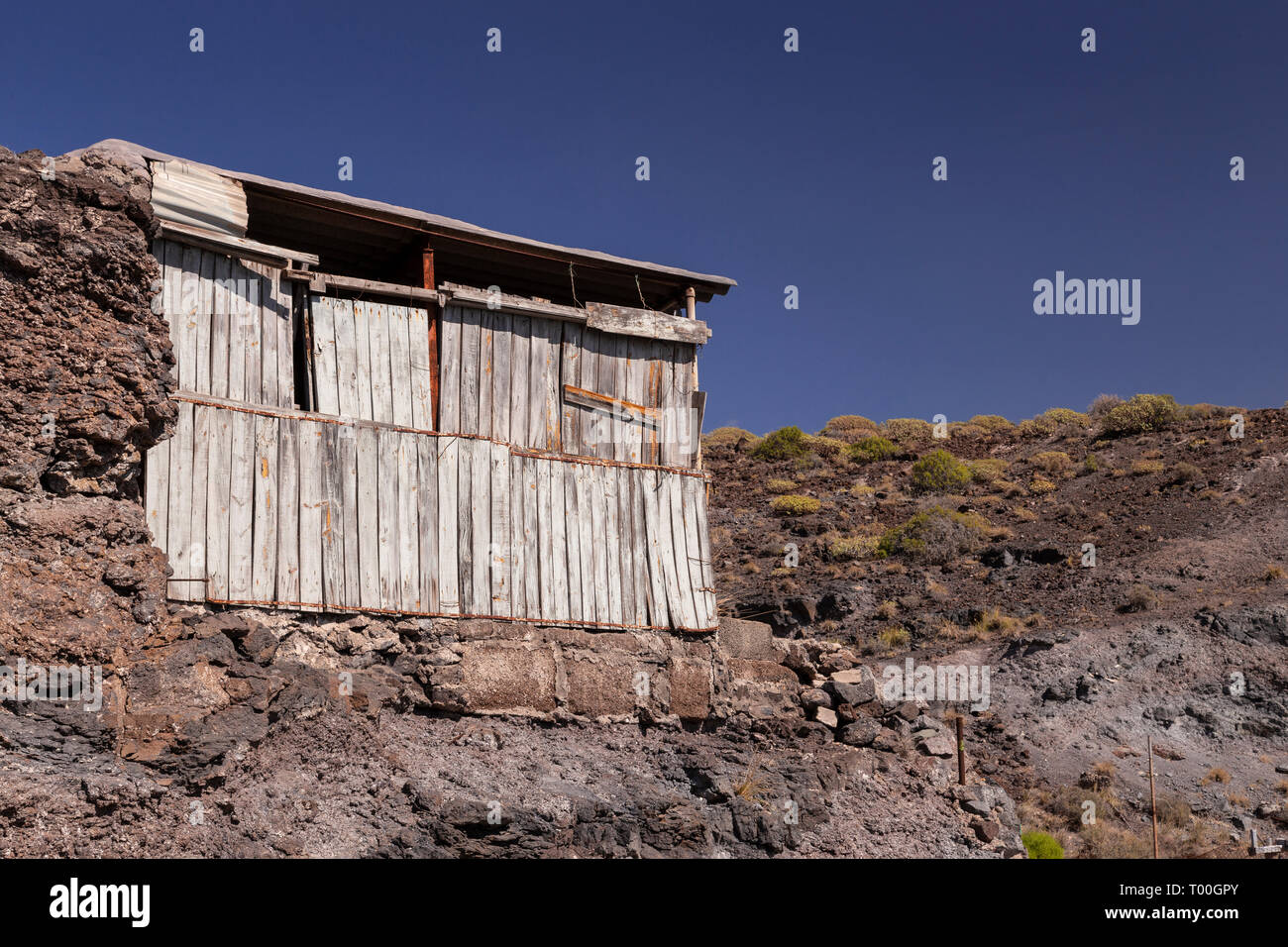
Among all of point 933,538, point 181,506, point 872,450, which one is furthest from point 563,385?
point 872,450

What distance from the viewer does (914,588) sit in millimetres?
24234

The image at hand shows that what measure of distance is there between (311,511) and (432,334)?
2408 mm

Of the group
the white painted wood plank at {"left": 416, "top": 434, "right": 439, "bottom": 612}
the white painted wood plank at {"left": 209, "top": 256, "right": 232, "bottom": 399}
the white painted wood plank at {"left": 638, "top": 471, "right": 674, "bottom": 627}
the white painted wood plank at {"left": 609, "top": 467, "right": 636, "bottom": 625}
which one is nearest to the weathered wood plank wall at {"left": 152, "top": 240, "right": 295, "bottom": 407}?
the white painted wood plank at {"left": 209, "top": 256, "right": 232, "bottom": 399}

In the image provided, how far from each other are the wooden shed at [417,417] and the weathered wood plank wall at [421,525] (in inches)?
0.8

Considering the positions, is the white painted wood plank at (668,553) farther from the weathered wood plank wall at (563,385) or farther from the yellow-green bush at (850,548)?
the yellow-green bush at (850,548)

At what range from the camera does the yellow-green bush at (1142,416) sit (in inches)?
1272

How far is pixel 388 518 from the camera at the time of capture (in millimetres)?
10883

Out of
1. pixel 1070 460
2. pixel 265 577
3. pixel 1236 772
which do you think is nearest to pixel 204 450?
pixel 265 577

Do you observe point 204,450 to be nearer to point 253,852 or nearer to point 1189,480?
point 253,852

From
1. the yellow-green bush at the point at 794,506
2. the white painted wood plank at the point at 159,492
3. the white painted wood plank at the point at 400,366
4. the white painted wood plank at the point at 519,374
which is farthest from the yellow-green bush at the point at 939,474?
the white painted wood plank at the point at 159,492

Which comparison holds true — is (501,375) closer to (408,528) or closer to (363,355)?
(363,355)

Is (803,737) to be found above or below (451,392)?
below

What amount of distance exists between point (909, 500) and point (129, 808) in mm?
24718

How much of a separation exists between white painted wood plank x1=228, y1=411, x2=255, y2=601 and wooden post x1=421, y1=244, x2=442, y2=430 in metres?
1.94
